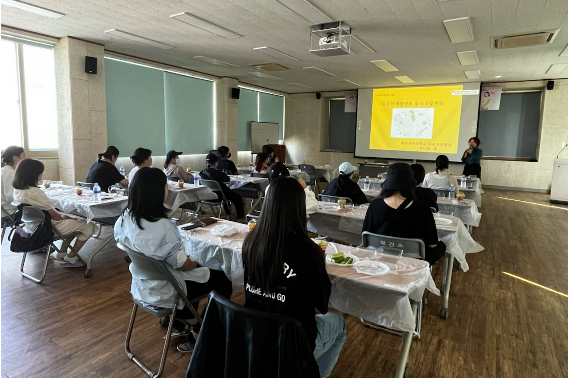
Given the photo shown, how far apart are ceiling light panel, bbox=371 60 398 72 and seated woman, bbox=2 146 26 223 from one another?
6.59 metres

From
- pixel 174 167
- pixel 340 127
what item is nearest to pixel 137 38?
pixel 174 167

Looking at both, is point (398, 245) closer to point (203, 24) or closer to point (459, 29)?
point (459, 29)

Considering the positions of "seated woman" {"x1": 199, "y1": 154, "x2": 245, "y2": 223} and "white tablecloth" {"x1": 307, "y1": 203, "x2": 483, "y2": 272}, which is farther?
"seated woman" {"x1": 199, "y1": 154, "x2": 245, "y2": 223}

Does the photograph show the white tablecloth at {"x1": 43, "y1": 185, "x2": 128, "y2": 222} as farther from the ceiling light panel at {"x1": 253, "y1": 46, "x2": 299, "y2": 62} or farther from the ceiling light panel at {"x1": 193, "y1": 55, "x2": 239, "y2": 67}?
the ceiling light panel at {"x1": 193, "y1": 55, "x2": 239, "y2": 67}

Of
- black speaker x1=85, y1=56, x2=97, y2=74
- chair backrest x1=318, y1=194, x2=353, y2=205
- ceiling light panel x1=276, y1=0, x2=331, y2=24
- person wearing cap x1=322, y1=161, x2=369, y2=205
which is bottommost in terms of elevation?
chair backrest x1=318, y1=194, x2=353, y2=205

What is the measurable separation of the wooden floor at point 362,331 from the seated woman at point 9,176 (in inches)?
26.0

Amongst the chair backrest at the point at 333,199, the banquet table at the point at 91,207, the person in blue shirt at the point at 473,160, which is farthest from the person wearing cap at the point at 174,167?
the person in blue shirt at the point at 473,160

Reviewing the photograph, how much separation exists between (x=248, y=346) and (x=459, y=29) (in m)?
5.66

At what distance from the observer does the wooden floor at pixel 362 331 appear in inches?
95.1

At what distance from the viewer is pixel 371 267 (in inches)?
85.6

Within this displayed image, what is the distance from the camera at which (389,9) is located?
15.4 ft

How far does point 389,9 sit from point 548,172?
8.31 meters

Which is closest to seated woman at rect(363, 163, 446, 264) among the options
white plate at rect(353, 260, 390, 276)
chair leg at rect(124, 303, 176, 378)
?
white plate at rect(353, 260, 390, 276)

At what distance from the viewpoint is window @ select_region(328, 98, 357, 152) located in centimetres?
1336
